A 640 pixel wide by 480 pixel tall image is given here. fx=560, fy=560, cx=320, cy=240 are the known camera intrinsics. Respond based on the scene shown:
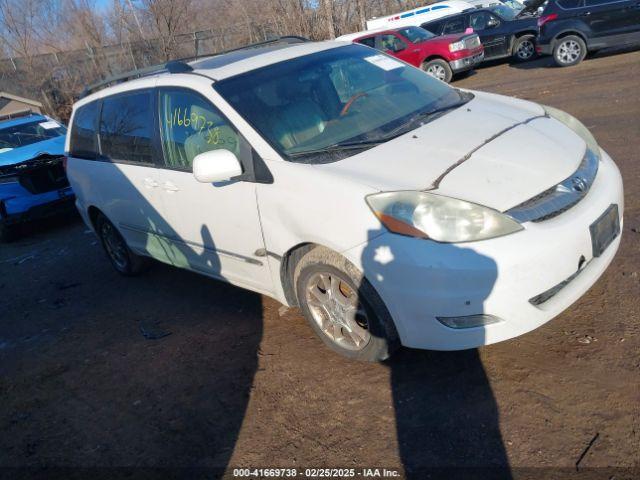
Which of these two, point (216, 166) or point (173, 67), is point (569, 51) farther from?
point (216, 166)

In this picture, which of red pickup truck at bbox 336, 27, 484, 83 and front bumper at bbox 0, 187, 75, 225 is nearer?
front bumper at bbox 0, 187, 75, 225

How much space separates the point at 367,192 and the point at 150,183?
7.13 ft

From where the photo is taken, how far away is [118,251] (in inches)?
228

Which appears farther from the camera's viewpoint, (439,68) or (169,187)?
(439,68)

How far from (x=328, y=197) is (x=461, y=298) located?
0.89 metres

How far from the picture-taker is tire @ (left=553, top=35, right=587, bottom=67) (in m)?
12.6

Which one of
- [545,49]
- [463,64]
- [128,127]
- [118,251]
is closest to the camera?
[128,127]

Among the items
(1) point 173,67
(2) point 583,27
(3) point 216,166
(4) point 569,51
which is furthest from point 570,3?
(3) point 216,166

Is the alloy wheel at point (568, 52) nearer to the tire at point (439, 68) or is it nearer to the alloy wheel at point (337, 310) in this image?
the tire at point (439, 68)

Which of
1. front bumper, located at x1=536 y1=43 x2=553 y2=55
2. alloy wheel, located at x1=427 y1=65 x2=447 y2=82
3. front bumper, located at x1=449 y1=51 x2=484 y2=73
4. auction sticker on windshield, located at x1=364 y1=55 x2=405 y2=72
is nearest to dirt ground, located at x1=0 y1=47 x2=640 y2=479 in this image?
Result: auction sticker on windshield, located at x1=364 y1=55 x2=405 y2=72

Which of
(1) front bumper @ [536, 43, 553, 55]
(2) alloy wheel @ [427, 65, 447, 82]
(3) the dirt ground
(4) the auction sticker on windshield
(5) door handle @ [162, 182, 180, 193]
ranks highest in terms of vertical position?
(4) the auction sticker on windshield

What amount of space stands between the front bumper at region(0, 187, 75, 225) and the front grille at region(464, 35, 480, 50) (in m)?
10.8

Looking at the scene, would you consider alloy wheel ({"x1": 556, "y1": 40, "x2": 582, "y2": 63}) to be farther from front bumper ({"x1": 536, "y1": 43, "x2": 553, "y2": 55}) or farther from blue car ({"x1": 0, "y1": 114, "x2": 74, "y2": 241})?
blue car ({"x1": 0, "y1": 114, "x2": 74, "y2": 241})

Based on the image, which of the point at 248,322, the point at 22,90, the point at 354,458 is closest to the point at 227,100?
the point at 248,322
